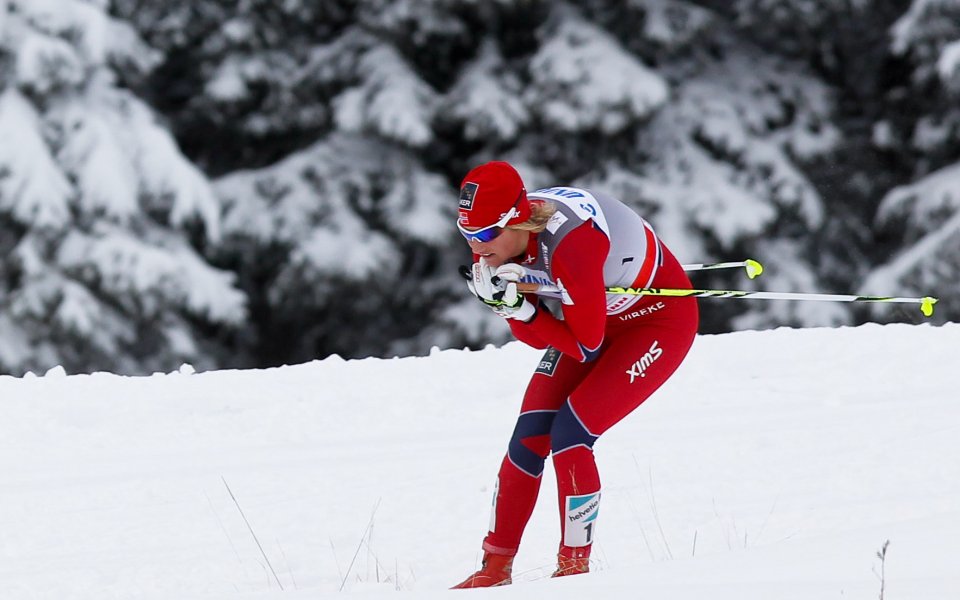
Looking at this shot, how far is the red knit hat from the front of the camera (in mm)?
4023

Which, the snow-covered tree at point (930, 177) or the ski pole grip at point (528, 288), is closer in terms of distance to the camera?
the ski pole grip at point (528, 288)

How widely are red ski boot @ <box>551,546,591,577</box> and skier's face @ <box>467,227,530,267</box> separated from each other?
0.97 metres

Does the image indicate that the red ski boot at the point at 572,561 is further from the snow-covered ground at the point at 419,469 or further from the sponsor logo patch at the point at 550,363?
the sponsor logo patch at the point at 550,363

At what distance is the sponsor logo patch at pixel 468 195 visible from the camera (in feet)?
13.3

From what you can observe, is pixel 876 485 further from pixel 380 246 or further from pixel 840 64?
pixel 840 64

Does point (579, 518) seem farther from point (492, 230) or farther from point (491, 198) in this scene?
point (491, 198)

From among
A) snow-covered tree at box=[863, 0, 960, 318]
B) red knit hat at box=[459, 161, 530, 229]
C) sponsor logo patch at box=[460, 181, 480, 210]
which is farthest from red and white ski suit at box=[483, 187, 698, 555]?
snow-covered tree at box=[863, 0, 960, 318]

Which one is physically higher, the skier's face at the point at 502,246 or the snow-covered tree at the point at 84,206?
the skier's face at the point at 502,246

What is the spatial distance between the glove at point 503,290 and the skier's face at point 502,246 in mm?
44

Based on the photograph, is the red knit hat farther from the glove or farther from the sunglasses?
the glove

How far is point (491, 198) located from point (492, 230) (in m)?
0.12

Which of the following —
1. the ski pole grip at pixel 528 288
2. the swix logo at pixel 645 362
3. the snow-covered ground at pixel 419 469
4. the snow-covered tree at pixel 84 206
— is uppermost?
the ski pole grip at pixel 528 288

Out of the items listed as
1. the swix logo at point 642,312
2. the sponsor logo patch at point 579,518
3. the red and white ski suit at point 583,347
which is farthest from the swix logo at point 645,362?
the sponsor logo patch at point 579,518

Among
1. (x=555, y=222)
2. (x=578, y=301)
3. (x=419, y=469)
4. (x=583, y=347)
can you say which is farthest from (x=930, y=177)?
(x=578, y=301)
